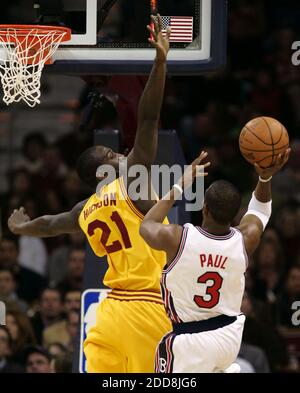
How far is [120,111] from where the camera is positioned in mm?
7848

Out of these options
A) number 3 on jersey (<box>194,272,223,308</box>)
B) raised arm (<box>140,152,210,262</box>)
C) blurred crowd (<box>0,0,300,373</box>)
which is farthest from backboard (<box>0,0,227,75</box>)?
number 3 on jersey (<box>194,272,223,308</box>)

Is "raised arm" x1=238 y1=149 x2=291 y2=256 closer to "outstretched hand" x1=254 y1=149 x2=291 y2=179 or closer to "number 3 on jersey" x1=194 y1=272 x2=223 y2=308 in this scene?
"outstretched hand" x1=254 y1=149 x2=291 y2=179

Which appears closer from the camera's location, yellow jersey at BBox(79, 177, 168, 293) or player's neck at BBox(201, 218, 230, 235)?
player's neck at BBox(201, 218, 230, 235)

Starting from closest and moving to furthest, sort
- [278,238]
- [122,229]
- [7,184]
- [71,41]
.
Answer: [122,229] < [71,41] < [278,238] < [7,184]

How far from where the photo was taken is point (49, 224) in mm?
7477

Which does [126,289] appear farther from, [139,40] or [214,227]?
[139,40]

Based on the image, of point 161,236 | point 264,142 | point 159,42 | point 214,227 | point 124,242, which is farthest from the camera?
point 124,242

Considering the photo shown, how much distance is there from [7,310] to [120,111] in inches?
93.5

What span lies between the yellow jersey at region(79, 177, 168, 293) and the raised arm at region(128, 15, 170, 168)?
25 centimetres

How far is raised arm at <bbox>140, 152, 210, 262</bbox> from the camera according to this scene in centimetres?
646

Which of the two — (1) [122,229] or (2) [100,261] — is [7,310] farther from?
(1) [122,229]

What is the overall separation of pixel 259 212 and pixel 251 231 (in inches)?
7.9

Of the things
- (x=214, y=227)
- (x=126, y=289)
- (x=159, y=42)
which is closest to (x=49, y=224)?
(x=126, y=289)
